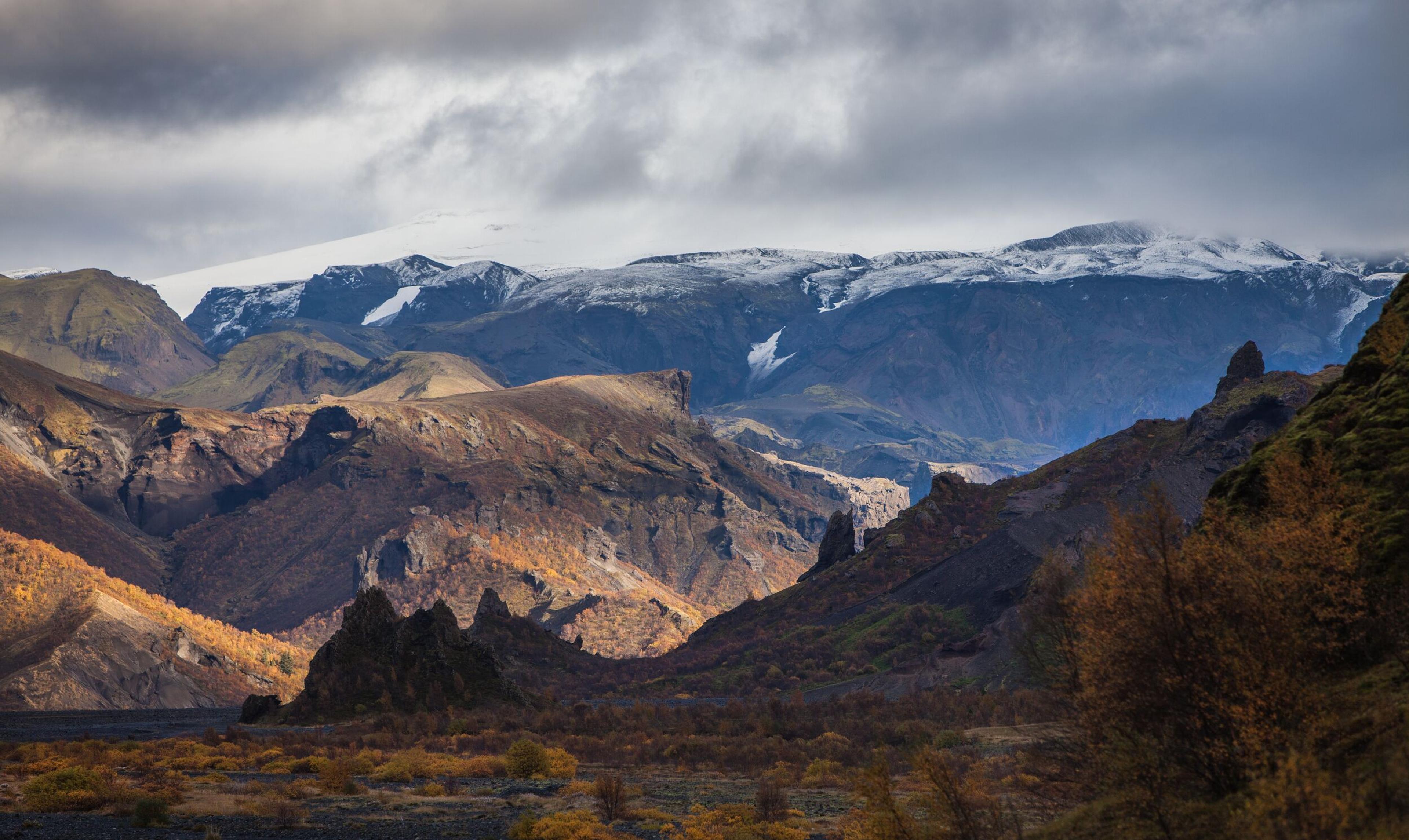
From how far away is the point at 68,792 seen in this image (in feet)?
158

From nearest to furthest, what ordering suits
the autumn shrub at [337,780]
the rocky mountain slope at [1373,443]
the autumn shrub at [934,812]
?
1. the autumn shrub at [934,812]
2. the rocky mountain slope at [1373,443]
3. the autumn shrub at [337,780]

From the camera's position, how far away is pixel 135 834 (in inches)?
1625

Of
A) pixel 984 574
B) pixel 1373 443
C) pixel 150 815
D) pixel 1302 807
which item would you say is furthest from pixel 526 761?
pixel 984 574

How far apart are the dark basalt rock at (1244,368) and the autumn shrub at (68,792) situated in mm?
165554

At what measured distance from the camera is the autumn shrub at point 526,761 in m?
72.0

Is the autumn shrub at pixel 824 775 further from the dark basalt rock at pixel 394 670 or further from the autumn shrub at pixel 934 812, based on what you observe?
the dark basalt rock at pixel 394 670

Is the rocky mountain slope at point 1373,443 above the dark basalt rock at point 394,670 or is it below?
above

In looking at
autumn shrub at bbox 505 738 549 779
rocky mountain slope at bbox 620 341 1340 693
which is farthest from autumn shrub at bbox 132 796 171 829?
rocky mountain slope at bbox 620 341 1340 693

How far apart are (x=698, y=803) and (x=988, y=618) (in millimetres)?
104338

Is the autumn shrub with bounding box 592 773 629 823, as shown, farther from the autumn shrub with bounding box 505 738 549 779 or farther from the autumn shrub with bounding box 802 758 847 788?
the autumn shrub with bounding box 505 738 549 779

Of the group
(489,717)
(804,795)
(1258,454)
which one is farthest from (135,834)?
(489,717)

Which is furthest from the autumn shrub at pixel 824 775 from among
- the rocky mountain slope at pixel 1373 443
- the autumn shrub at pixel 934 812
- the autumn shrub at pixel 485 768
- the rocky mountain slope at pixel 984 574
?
the rocky mountain slope at pixel 984 574

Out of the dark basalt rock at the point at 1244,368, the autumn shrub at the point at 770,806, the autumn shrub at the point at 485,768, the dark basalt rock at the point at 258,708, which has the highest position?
the dark basalt rock at the point at 1244,368

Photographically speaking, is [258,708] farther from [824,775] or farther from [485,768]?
[824,775]
